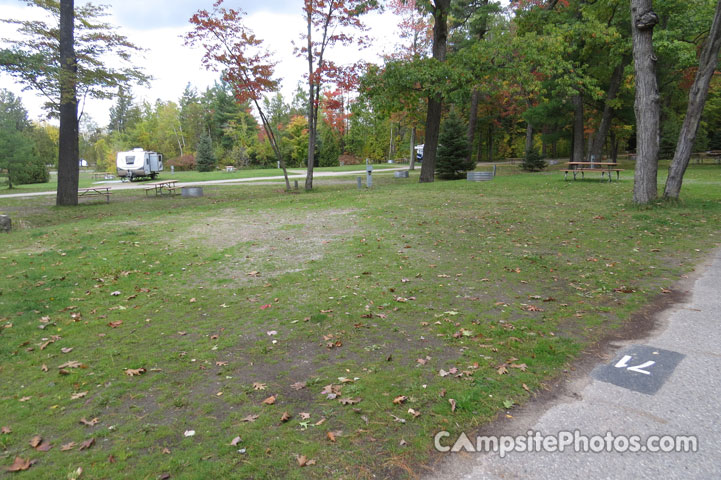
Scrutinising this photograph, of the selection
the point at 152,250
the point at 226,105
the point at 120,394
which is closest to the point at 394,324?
the point at 120,394

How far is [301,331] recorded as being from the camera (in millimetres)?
4512

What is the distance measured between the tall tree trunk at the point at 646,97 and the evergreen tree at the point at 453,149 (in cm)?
1225

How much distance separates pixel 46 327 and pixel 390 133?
55.5 m

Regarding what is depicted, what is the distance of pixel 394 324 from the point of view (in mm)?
4559

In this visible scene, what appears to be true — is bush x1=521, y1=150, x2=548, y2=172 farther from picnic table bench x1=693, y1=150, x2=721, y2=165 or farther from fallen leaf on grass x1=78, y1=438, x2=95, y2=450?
fallen leaf on grass x1=78, y1=438, x2=95, y2=450

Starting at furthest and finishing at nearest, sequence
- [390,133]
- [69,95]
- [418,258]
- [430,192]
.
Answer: [390,133] < [430,192] < [69,95] < [418,258]

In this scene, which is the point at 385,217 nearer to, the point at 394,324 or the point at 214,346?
the point at 394,324

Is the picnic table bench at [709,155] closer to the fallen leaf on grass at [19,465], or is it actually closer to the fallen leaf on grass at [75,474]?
the fallen leaf on grass at [75,474]

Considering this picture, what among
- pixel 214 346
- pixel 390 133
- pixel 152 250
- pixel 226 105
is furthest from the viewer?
pixel 226 105

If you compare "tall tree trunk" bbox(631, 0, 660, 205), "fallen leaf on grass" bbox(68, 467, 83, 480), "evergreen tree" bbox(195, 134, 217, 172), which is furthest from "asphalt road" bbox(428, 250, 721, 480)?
"evergreen tree" bbox(195, 134, 217, 172)

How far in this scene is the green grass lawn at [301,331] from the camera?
2756mm

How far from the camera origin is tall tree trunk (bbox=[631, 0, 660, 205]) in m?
9.94

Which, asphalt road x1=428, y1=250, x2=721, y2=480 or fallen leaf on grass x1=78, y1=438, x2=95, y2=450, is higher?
asphalt road x1=428, y1=250, x2=721, y2=480

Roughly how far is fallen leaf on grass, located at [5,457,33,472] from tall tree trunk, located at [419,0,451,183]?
17.9 meters
